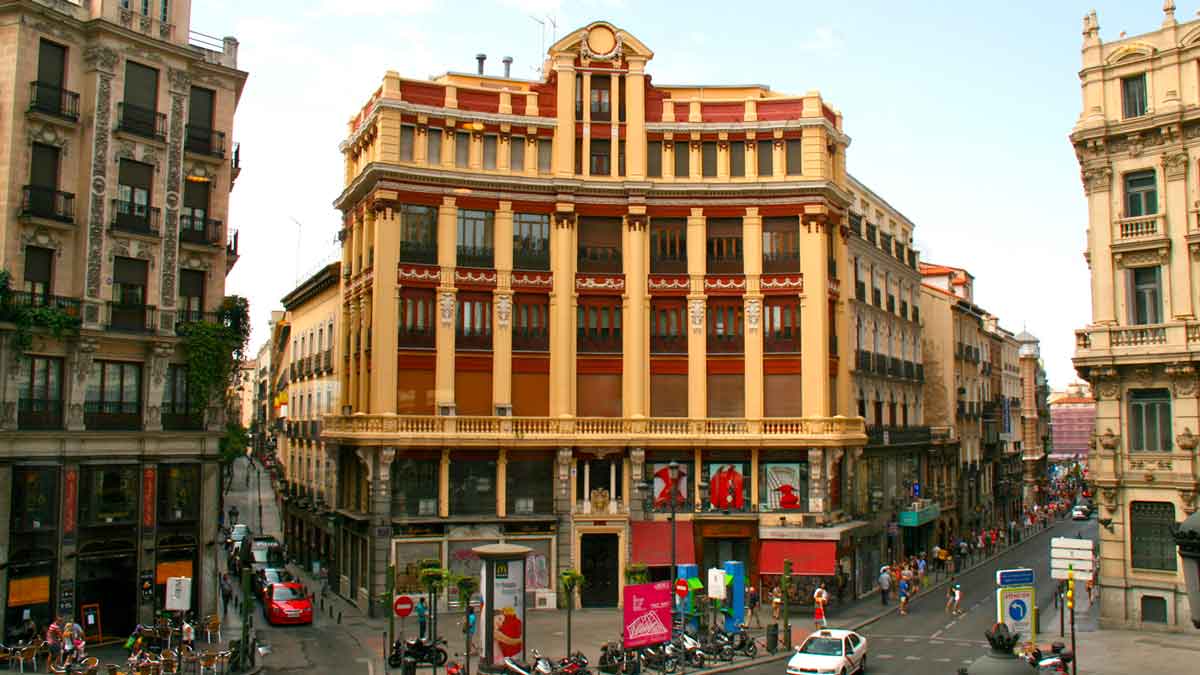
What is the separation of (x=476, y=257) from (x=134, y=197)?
1448 centimetres

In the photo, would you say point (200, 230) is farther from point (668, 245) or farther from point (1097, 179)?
point (1097, 179)

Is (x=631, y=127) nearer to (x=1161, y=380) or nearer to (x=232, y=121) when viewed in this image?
(x=232, y=121)

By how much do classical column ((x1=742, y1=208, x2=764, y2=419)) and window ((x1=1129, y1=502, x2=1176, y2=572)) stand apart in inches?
611

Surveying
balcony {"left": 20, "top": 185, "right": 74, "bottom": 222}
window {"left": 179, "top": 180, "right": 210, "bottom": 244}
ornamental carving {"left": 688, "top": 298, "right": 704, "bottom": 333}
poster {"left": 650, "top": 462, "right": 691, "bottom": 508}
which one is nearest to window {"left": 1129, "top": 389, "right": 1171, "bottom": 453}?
ornamental carving {"left": 688, "top": 298, "right": 704, "bottom": 333}

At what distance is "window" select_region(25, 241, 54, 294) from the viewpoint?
1399 inches

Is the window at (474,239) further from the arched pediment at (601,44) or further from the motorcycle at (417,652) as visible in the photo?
the motorcycle at (417,652)

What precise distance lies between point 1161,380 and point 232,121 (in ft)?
122

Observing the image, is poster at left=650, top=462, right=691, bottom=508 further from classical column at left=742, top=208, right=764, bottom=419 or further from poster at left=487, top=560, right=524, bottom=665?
poster at left=487, top=560, right=524, bottom=665

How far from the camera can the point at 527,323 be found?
156 feet

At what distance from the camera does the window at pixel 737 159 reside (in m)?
49.0

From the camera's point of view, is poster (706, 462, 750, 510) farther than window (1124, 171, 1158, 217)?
Result: Yes

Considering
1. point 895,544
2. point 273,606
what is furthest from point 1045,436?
point 273,606

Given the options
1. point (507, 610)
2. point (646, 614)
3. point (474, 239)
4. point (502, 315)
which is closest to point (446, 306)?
point (502, 315)

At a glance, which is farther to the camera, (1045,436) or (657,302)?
(1045,436)
